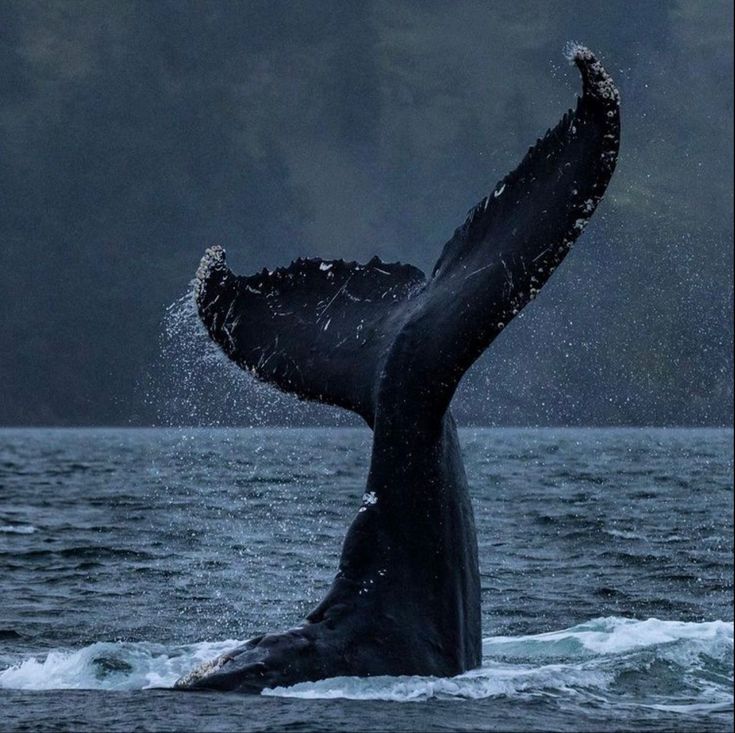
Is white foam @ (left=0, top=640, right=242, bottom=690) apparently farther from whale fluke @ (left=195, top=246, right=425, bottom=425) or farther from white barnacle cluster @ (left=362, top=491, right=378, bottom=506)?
whale fluke @ (left=195, top=246, right=425, bottom=425)

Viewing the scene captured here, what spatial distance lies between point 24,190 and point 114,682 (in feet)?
66.8

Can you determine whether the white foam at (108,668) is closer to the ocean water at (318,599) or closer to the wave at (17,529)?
the ocean water at (318,599)

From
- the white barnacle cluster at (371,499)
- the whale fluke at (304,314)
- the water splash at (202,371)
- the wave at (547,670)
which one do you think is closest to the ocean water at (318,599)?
the wave at (547,670)

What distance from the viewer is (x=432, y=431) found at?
594 centimetres

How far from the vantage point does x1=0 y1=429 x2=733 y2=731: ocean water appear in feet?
18.8

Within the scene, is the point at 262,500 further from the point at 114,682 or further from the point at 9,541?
the point at 114,682

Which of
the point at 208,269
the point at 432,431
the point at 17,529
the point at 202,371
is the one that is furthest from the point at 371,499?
the point at 17,529

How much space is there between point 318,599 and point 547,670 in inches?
142

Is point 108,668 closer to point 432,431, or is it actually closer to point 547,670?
point 547,670

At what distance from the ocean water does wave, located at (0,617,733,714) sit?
0.01m

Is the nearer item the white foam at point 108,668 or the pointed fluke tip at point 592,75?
the pointed fluke tip at point 592,75

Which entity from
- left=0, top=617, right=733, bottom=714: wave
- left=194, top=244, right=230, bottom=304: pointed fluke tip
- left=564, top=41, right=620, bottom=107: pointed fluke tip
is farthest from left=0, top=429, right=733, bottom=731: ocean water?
left=564, top=41, right=620, bottom=107: pointed fluke tip

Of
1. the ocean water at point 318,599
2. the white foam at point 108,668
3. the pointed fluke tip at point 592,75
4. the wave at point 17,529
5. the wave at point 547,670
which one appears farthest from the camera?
the wave at point 17,529

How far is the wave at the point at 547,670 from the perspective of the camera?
5.86 m
